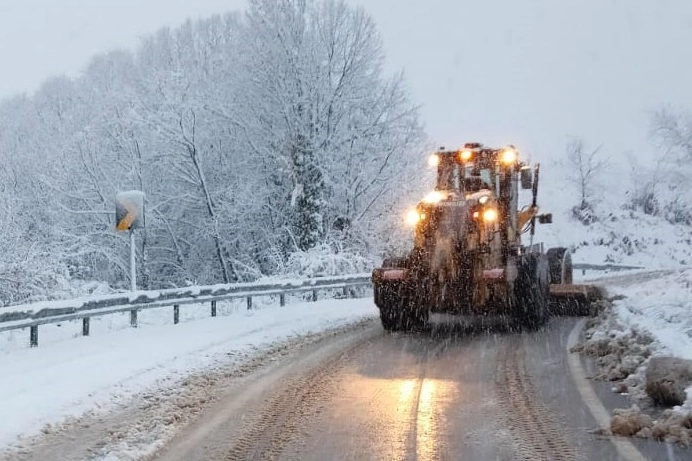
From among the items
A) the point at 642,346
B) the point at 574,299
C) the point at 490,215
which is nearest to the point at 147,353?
the point at 490,215

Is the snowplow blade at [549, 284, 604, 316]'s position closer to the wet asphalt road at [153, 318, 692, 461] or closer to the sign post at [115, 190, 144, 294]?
the wet asphalt road at [153, 318, 692, 461]

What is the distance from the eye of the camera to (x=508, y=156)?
1460 centimetres

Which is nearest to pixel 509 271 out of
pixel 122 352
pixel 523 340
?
pixel 523 340

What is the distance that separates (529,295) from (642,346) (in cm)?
406

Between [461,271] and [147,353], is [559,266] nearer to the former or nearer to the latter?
[461,271]

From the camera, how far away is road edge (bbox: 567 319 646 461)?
17.9ft

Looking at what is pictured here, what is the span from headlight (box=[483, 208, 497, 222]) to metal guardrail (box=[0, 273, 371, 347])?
6.18m

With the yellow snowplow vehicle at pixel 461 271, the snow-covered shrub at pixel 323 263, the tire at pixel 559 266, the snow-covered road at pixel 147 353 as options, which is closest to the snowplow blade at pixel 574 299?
the snow-covered road at pixel 147 353

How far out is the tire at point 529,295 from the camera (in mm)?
12906

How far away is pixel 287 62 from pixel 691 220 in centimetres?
3261

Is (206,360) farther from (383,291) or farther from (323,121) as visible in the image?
(323,121)

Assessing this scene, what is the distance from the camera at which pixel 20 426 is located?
676cm

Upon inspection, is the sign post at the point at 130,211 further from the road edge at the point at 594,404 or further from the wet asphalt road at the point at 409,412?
the road edge at the point at 594,404

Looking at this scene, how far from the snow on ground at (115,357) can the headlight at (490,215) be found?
366 cm
